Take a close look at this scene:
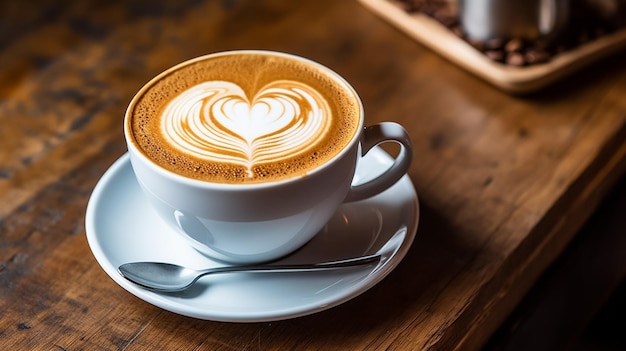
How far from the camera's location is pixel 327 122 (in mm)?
659

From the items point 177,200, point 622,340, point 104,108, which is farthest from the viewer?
point 622,340

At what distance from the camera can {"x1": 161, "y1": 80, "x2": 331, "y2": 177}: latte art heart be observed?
63 centimetres

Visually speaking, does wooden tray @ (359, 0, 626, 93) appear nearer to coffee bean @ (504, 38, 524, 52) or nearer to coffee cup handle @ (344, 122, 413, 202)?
coffee bean @ (504, 38, 524, 52)

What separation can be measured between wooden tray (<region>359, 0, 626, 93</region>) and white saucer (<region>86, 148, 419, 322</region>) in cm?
25

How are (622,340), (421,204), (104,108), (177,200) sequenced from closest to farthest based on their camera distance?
(177,200) → (421,204) → (104,108) → (622,340)

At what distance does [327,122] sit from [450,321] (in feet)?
0.69

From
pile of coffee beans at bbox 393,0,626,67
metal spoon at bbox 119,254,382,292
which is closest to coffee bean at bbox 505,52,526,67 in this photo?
pile of coffee beans at bbox 393,0,626,67

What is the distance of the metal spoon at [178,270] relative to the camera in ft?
2.06

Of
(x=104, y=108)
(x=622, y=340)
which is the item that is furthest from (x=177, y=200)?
(x=622, y=340)

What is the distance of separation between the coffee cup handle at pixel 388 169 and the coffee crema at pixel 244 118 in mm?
31

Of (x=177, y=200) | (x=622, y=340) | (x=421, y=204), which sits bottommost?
(x=622, y=340)

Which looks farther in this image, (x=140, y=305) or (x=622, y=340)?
(x=622, y=340)

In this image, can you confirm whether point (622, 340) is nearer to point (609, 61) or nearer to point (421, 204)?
point (609, 61)

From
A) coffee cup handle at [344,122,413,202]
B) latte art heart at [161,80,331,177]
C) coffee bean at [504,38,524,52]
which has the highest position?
latte art heart at [161,80,331,177]
